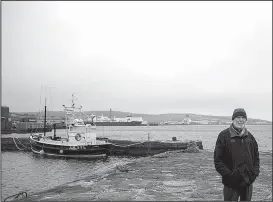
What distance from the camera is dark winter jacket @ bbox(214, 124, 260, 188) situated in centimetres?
415

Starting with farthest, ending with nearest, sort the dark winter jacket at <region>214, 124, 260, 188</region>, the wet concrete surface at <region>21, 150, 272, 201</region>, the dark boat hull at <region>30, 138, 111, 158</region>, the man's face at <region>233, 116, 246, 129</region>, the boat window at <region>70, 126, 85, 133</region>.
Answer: the boat window at <region>70, 126, 85, 133</region>, the dark boat hull at <region>30, 138, 111, 158</region>, the wet concrete surface at <region>21, 150, 272, 201</region>, the man's face at <region>233, 116, 246, 129</region>, the dark winter jacket at <region>214, 124, 260, 188</region>

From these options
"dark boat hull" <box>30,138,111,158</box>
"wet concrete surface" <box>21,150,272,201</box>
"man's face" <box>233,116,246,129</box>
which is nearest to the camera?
"man's face" <box>233,116,246,129</box>

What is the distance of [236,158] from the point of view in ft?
13.7

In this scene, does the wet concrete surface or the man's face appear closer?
the man's face

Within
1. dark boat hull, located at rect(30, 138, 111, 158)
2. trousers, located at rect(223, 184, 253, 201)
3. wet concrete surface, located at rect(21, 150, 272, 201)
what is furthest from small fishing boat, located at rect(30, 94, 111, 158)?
trousers, located at rect(223, 184, 253, 201)

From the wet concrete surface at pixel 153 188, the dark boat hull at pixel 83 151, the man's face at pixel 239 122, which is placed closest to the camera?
the man's face at pixel 239 122

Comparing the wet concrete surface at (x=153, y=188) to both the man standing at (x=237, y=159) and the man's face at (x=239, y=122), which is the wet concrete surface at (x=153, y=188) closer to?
the man standing at (x=237, y=159)

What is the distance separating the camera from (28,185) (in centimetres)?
1695

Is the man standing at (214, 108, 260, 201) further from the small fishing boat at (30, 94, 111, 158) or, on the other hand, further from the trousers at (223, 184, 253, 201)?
the small fishing boat at (30, 94, 111, 158)

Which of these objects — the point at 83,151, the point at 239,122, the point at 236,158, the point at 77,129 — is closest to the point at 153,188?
the point at 236,158

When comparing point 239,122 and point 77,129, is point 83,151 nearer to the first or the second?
point 77,129

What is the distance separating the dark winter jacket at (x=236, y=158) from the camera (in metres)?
4.15

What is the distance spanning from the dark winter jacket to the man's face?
0.25 feet

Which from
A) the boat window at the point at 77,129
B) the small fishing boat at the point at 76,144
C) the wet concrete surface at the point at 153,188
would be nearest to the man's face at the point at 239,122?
the wet concrete surface at the point at 153,188
